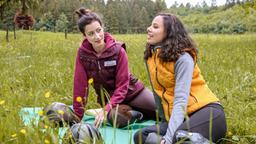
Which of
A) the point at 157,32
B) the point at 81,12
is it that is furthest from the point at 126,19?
the point at 157,32

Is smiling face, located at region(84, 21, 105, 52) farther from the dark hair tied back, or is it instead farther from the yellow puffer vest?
the yellow puffer vest

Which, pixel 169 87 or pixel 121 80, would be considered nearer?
pixel 169 87

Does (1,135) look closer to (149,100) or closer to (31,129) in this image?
(31,129)

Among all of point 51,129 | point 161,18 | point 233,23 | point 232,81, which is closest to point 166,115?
point 161,18

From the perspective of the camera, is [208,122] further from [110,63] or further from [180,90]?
[110,63]

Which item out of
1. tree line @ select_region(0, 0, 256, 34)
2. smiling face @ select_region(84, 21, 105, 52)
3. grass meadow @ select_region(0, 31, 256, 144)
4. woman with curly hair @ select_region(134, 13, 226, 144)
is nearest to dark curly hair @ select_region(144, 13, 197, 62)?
woman with curly hair @ select_region(134, 13, 226, 144)

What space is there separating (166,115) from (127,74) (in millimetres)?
1018

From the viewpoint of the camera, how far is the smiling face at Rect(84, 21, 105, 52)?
5.21 meters

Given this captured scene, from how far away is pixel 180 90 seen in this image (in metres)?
4.13

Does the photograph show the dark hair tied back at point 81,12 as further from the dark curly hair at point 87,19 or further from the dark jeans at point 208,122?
the dark jeans at point 208,122

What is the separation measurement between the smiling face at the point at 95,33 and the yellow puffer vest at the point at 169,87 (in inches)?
34.5

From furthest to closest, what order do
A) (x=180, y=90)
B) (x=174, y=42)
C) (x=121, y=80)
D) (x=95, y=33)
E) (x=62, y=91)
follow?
1. (x=62, y=91)
2. (x=121, y=80)
3. (x=95, y=33)
4. (x=174, y=42)
5. (x=180, y=90)

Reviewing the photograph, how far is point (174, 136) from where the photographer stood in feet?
12.8

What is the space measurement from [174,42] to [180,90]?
0.49 metres
